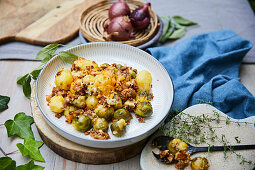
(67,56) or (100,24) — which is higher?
(67,56)

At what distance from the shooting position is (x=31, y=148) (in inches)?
88.0

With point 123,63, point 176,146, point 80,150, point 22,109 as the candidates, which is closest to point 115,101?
point 80,150

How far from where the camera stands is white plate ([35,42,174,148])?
6.76 ft

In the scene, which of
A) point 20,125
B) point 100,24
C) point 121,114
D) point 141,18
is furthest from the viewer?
point 100,24

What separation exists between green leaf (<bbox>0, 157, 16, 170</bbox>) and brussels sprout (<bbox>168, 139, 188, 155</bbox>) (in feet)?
4.12

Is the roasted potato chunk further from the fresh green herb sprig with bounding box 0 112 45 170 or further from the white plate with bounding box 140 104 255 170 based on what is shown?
the white plate with bounding box 140 104 255 170

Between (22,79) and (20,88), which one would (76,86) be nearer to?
(22,79)

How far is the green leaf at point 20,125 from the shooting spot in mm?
2355

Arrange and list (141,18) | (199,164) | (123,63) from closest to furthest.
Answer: (199,164), (123,63), (141,18)

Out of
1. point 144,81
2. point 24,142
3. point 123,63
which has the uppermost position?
point 144,81

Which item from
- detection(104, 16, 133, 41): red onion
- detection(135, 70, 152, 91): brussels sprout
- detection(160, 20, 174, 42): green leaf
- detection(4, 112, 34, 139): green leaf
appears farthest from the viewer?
detection(160, 20, 174, 42): green leaf

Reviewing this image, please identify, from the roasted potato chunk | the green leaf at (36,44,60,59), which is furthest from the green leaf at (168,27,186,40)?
the roasted potato chunk

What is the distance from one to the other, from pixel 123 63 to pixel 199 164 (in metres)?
1.35

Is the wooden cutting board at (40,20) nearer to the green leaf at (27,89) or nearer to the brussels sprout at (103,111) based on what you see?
the green leaf at (27,89)
